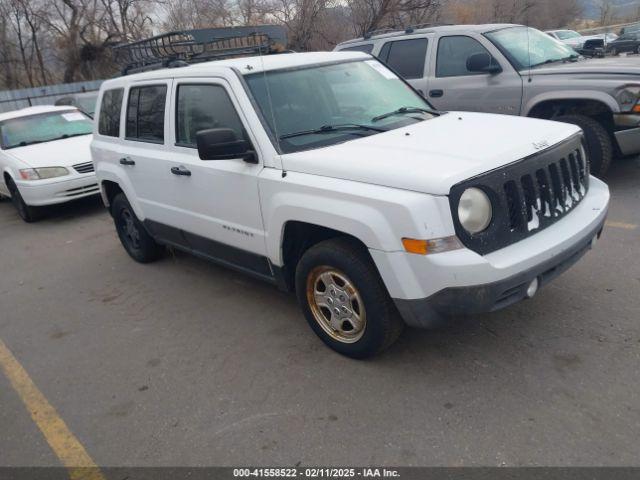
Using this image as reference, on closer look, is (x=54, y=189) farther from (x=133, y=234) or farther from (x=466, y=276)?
(x=466, y=276)

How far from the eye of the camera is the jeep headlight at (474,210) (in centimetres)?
286

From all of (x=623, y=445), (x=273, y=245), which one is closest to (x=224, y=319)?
(x=273, y=245)

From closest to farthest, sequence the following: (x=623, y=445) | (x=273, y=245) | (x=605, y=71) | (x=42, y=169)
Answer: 1. (x=623, y=445)
2. (x=273, y=245)
3. (x=605, y=71)
4. (x=42, y=169)

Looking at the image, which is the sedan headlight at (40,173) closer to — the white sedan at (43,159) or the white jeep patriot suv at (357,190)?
the white sedan at (43,159)

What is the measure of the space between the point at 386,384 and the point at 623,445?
124 centimetres

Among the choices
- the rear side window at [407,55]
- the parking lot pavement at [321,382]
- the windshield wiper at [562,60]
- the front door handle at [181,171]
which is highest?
the rear side window at [407,55]

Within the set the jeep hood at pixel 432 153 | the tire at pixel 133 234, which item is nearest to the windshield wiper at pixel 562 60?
the jeep hood at pixel 432 153

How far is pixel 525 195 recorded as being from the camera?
310 cm

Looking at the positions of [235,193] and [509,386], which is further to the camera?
[235,193]

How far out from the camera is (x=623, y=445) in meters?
2.60

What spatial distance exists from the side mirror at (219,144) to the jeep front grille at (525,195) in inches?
56.8

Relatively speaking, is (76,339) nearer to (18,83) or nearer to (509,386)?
(509,386)

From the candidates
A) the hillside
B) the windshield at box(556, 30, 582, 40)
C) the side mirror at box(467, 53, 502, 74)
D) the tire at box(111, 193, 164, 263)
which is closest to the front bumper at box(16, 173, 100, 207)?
the tire at box(111, 193, 164, 263)

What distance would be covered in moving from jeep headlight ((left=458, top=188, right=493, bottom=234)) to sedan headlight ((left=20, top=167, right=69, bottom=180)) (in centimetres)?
696
